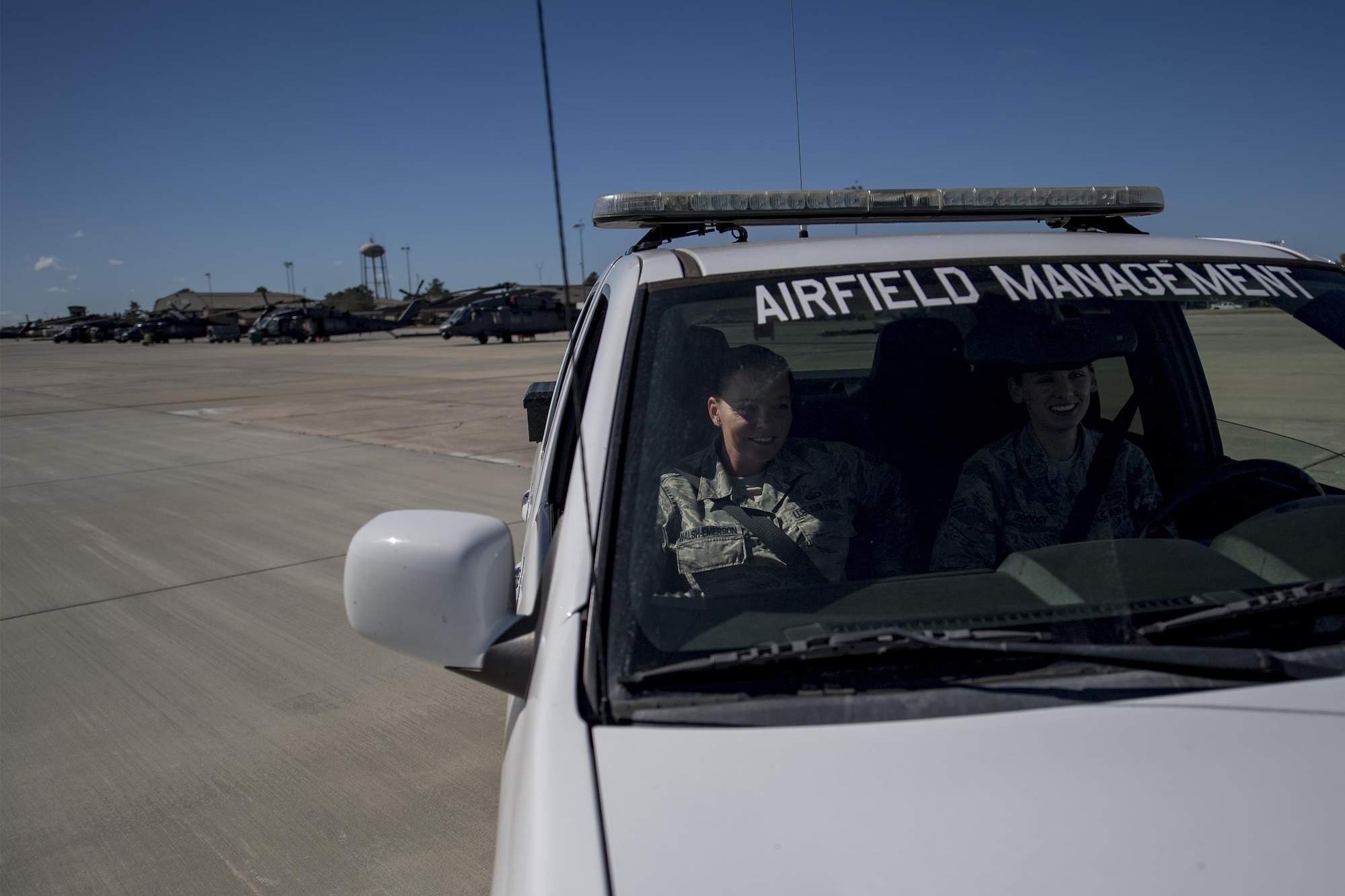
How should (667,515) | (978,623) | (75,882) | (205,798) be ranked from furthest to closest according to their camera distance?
(205,798)
(75,882)
(667,515)
(978,623)

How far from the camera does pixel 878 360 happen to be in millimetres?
2580

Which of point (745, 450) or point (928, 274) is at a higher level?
point (928, 274)

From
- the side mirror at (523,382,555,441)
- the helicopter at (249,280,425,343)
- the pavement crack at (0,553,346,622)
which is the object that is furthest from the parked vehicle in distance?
the helicopter at (249,280,425,343)

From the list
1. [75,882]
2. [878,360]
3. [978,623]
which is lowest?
[75,882]

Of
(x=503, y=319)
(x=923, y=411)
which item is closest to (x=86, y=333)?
(x=503, y=319)

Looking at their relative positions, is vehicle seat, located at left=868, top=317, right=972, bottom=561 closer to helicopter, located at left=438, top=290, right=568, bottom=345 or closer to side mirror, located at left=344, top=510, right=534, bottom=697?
side mirror, located at left=344, top=510, right=534, bottom=697

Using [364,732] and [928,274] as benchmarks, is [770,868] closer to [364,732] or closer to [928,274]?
[928,274]

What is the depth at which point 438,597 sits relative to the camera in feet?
5.19

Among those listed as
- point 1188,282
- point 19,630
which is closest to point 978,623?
point 1188,282

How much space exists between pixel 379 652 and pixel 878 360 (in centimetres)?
297

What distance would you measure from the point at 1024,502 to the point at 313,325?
187ft

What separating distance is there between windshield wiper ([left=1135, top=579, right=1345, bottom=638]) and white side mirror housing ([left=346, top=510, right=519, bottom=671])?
1046 mm

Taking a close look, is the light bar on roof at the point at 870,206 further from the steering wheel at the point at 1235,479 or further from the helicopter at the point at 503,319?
the helicopter at the point at 503,319

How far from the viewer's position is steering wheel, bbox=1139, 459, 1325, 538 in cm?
222
